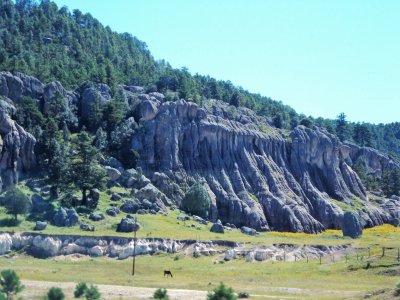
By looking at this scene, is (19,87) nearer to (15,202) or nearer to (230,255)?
(15,202)

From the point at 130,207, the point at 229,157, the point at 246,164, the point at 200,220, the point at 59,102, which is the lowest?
the point at 200,220

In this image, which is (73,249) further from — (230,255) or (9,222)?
(230,255)

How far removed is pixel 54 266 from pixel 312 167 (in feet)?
332

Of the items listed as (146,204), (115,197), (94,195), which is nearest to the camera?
(94,195)

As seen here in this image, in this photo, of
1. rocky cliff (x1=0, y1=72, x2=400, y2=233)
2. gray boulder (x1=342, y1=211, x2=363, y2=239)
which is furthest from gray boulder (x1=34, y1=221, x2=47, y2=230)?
gray boulder (x1=342, y1=211, x2=363, y2=239)

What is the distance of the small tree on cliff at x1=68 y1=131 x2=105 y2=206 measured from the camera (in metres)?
121

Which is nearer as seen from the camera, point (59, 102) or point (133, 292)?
point (133, 292)

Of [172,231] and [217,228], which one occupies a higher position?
[217,228]

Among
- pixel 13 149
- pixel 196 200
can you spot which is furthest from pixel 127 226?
pixel 13 149

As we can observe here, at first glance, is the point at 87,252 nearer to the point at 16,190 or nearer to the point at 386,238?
the point at 16,190

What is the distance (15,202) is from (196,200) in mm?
39833

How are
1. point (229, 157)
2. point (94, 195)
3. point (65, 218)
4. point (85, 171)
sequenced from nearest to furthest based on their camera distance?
point (65, 218)
point (94, 195)
point (85, 171)
point (229, 157)

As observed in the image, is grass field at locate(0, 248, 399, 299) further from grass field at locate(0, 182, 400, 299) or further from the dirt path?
the dirt path

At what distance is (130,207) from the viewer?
4825 inches
